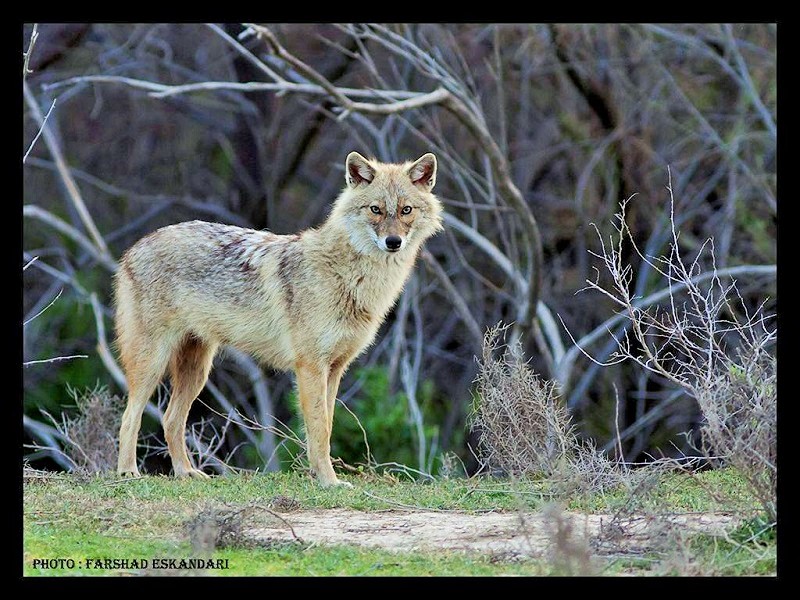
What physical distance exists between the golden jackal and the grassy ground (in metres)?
0.64

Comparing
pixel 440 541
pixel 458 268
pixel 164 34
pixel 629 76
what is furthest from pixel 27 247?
pixel 440 541

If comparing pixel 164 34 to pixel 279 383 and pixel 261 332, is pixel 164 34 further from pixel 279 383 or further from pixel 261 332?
pixel 261 332

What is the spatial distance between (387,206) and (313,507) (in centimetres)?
246

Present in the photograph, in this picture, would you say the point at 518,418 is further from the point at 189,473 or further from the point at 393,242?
the point at 189,473

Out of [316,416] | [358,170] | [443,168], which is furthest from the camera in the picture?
[443,168]

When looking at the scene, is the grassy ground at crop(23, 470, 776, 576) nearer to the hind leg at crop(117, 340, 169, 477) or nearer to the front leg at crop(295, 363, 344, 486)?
the front leg at crop(295, 363, 344, 486)

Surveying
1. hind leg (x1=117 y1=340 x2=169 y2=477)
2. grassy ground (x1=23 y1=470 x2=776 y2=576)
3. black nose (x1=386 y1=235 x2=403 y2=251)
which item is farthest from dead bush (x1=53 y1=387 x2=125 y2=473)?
black nose (x1=386 y1=235 x2=403 y2=251)

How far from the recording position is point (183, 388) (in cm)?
977

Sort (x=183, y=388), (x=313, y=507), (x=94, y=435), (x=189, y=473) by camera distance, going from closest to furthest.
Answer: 1. (x=313, y=507)
2. (x=189, y=473)
3. (x=183, y=388)
4. (x=94, y=435)

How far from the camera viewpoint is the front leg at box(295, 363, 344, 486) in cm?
874

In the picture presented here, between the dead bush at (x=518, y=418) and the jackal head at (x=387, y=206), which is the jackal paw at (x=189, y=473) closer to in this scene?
the jackal head at (x=387, y=206)

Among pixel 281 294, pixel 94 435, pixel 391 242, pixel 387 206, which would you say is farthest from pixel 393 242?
pixel 94 435

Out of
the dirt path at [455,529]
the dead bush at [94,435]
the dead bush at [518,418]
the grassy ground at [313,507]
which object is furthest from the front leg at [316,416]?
the dead bush at [94,435]
